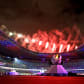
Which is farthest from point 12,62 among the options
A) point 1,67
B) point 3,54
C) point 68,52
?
point 68,52

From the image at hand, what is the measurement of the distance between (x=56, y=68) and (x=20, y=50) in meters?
24.6

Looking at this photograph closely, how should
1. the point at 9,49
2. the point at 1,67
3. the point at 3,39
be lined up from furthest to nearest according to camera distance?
the point at 9,49, the point at 1,67, the point at 3,39

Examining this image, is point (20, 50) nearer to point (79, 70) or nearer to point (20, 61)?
point (20, 61)

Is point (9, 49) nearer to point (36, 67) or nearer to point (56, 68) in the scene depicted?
point (36, 67)

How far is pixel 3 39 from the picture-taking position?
43.8 metres

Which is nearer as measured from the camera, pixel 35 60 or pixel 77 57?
pixel 77 57

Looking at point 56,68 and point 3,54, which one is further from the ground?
point 3,54

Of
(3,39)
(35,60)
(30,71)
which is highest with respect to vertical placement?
(3,39)

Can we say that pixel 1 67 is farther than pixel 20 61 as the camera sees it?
No

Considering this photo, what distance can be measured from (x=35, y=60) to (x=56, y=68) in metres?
34.7

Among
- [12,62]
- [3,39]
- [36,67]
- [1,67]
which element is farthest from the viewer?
[36,67]

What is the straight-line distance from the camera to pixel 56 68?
32.9 m

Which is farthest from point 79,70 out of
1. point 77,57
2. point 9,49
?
point 9,49

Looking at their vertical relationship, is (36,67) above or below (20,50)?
below
